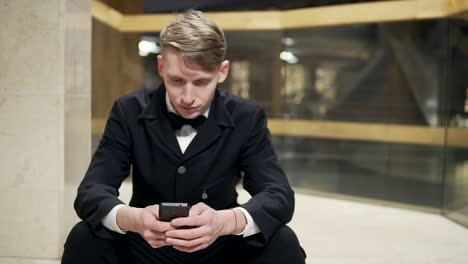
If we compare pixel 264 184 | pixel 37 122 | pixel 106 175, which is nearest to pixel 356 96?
pixel 37 122

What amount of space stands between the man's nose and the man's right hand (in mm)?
364

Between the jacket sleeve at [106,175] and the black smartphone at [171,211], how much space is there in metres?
0.22

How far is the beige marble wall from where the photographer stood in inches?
115

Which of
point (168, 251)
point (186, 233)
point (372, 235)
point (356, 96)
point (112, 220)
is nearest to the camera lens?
point (186, 233)

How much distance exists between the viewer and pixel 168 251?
6.08 ft

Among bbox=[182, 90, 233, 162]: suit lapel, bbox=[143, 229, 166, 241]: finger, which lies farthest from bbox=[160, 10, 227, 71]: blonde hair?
bbox=[143, 229, 166, 241]: finger

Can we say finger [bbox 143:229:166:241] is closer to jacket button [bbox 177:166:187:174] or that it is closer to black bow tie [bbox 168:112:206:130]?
jacket button [bbox 177:166:187:174]

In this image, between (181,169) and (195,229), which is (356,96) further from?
(195,229)

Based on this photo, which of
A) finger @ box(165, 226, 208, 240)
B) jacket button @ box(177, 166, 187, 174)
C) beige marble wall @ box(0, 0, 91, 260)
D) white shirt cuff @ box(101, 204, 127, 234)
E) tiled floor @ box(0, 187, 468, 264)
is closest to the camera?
finger @ box(165, 226, 208, 240)

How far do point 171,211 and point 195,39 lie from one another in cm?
55

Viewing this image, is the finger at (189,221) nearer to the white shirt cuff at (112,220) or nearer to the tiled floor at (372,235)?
the white shirt cuff at (112,220)

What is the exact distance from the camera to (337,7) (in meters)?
5.38

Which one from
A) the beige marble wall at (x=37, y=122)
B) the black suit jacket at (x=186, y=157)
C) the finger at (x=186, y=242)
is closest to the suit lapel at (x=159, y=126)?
the black suit jacket at (x=186, y=157)

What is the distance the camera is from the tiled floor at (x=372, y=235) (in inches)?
134
